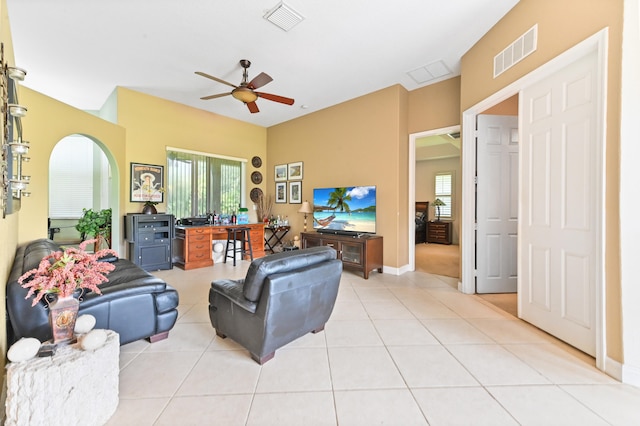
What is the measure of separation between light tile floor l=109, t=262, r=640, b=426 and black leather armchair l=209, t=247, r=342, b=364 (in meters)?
0.17

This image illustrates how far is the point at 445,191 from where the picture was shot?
857cm

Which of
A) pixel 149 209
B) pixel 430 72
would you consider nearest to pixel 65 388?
pixel 149 209

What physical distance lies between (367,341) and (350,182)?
3.35 metres

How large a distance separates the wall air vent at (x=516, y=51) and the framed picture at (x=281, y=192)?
4543 millimetres

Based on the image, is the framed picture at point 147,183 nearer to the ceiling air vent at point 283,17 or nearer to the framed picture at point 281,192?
the framed picture at point 281,192

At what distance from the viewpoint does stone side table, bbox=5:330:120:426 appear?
1224 mm

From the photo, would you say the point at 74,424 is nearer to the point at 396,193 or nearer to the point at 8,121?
the point at 8,121

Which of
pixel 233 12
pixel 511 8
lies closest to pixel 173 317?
pixel 233 12

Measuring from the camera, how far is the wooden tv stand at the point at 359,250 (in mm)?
4309

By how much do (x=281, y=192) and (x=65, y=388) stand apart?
5385 mm

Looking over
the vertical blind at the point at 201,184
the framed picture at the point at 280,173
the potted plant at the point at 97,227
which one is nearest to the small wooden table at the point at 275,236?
the vertical blind at the point at 201,184

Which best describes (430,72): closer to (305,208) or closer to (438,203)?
(305,208)

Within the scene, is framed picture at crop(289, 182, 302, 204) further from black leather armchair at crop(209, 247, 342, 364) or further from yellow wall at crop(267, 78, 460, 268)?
black leather armchair at crop(209, 247, 342, 364)

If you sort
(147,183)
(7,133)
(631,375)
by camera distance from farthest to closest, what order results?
1. (147,183)
2. (631,375)
3. (7,133)
